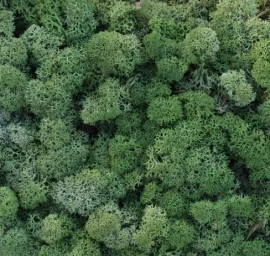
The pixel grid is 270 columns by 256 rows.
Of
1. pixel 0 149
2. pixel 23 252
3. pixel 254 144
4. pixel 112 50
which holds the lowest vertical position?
pixel 23 252

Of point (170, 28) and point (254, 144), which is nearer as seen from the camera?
point (254, 144)

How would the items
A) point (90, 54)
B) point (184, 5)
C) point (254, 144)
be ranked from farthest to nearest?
point (184, 5)
point (90, 54)
point (254, 144)

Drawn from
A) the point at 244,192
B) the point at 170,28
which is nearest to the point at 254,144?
the point at 244,192

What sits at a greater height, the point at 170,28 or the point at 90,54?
the point at 170,28

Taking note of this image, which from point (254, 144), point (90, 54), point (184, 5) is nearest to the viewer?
point (254, 144)

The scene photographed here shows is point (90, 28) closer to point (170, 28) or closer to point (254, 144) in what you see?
point (170, 28)

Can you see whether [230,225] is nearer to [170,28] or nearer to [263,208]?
[263,208]
